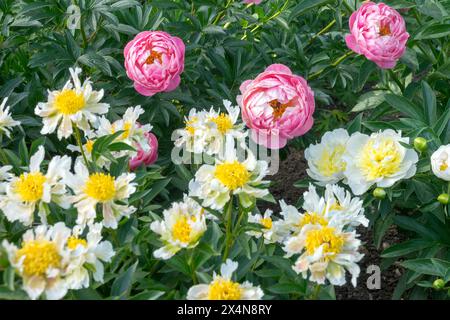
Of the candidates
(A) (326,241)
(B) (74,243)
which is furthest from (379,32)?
(B) (74,243)

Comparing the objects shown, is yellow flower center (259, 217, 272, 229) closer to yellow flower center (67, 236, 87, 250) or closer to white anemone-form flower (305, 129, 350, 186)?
white anemone-form flower (305, 129, 350, 186)

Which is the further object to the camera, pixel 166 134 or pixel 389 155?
pixel 166 134

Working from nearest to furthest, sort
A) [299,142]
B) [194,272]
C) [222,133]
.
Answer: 1. [194,272]
2. [222,133]
3. [299,142]

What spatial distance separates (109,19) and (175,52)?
0.77 ft

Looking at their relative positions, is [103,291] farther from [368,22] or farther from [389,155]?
[368,22]

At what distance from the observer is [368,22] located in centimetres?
179

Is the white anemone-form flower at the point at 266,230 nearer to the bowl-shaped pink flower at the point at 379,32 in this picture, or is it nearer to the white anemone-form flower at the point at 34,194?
the white anemone-form flower at the point at 34,194

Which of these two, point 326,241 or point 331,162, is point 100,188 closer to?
point 326,241

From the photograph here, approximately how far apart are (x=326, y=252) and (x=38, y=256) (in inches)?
18.7

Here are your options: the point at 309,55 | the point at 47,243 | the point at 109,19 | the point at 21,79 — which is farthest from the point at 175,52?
the point at 47,243

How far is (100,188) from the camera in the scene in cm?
128

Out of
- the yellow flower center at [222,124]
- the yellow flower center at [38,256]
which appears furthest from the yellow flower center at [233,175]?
the yellow flower center at [38,256]

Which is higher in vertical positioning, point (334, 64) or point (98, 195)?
point (98, 195)

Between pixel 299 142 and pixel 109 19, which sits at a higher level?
pixel 109 19
